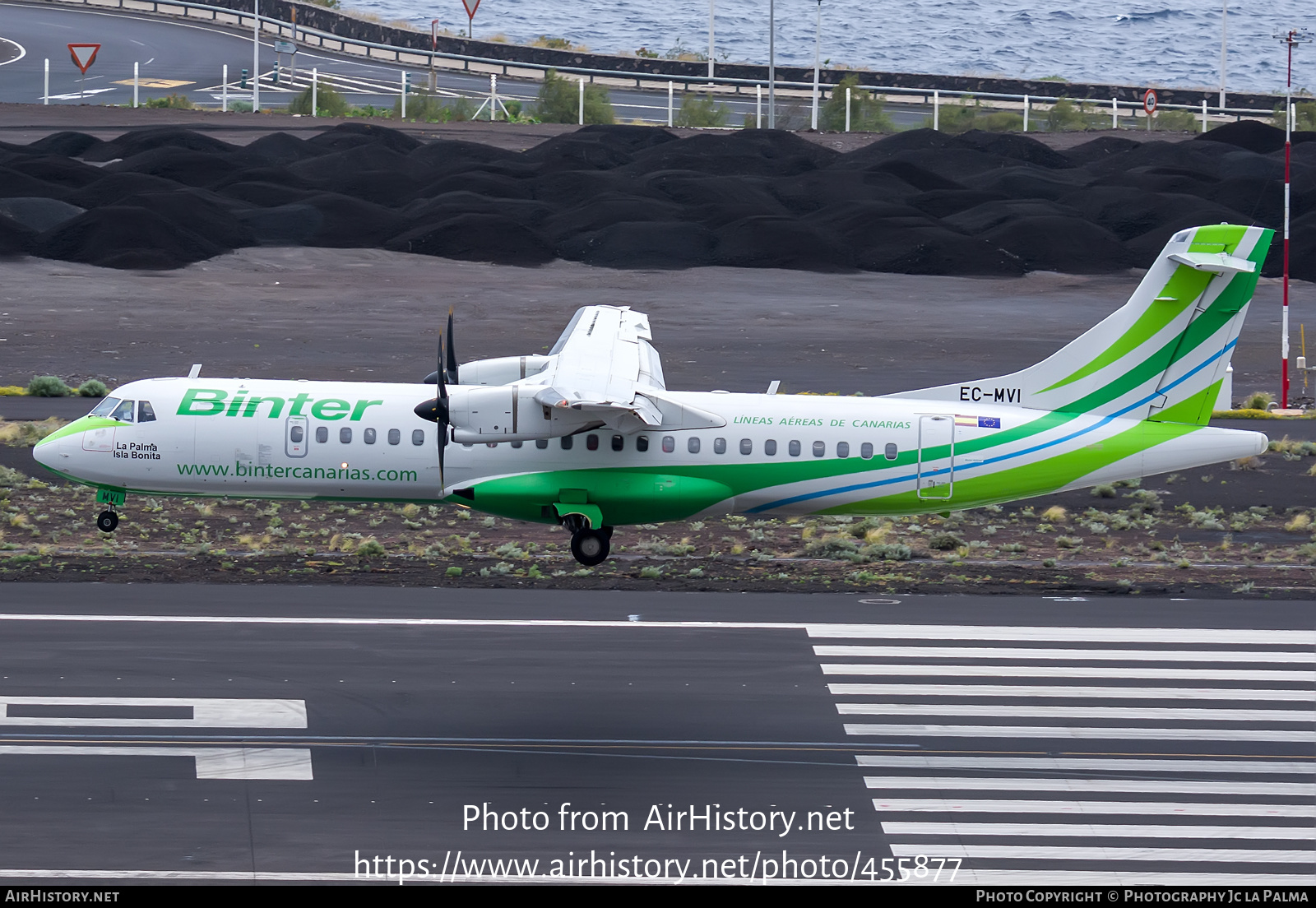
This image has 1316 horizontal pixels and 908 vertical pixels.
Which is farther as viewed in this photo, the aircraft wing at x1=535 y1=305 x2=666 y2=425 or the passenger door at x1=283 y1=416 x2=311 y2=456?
the passenger door at x1=283 y1=416 x2=311 y2=456

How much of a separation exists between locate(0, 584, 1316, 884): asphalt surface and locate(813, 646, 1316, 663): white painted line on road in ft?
0.25

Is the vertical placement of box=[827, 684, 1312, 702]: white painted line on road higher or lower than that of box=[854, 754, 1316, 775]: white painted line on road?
higher

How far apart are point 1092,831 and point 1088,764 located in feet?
6.87

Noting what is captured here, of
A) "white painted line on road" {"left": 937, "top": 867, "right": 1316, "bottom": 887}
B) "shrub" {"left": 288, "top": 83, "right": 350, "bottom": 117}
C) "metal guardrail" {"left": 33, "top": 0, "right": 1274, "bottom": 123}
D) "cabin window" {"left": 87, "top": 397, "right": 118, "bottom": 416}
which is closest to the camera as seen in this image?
"white painted line on road" {"left": 937, "top": 867, "right": 1316, "bottom": 887}

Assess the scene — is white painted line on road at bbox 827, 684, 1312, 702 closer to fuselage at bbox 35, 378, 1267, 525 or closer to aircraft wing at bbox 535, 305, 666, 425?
aircraft wing at bbox 535, 305, 666, 425

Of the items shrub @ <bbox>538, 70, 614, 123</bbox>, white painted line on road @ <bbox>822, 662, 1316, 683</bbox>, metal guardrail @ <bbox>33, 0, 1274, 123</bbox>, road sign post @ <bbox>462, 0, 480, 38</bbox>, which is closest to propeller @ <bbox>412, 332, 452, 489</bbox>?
white painted line on road @ <bbox>822, 662, 1316, 683</bbox>

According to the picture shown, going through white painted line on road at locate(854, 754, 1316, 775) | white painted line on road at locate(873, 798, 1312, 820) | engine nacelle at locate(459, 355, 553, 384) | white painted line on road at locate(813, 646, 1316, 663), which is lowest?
white painted line on road at locate(873, 798, 1312, 820)

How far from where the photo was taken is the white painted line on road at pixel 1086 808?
1761 cm

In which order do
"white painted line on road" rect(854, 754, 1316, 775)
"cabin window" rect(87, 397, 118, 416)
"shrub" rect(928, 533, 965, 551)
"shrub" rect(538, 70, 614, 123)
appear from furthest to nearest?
"shrub" rect(538, 70, 614, 123)
"shrub" rect(928, 533, 965, 551)
"cabin window" rect(87, 397, 118, 416)
"white painted line on road" rect(854, 754, 1316, 775)

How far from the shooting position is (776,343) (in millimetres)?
50500

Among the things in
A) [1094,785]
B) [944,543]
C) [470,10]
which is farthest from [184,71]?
[1094,785]

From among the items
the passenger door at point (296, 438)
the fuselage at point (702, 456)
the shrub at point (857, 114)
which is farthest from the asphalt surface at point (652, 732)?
the shrub at point (857, 114)

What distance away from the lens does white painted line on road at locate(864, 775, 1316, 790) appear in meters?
18.3

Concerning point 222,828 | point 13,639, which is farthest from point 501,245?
point 222,828
